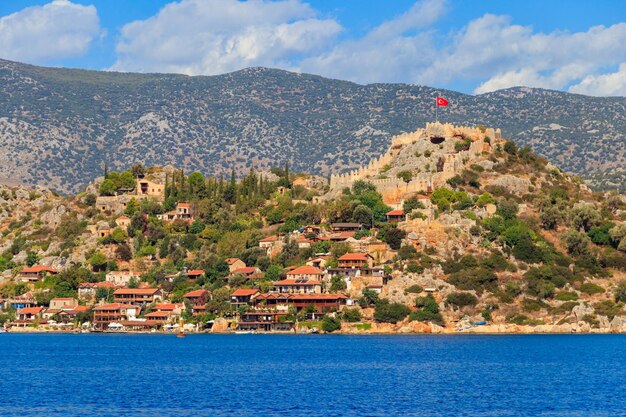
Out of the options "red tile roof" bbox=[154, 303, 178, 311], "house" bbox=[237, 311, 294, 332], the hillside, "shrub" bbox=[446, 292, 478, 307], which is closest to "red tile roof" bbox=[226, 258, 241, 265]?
the hillside

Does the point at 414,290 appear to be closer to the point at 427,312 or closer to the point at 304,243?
the point at 427,312

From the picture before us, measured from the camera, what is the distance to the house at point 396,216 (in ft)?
449

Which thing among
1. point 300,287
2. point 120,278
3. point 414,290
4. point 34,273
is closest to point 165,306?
point 120,278

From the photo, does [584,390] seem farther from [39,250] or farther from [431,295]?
[39,250]

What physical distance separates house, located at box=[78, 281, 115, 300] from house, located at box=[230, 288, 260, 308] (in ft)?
53.6

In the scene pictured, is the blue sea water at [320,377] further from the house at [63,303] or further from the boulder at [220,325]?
the house at [63,303]

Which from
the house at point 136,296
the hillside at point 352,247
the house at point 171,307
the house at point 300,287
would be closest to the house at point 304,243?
the hillside at point 352,247

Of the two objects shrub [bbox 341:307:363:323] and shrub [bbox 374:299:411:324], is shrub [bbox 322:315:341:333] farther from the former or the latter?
shrub [bbox 374:299:411:324]

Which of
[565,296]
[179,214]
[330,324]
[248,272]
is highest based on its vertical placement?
[179,214]

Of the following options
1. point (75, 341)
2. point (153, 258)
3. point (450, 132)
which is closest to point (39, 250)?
point (153, 258)

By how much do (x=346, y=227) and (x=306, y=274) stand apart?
50.4 feet

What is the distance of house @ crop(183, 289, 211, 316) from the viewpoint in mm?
126688

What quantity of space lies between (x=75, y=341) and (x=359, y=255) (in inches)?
1178

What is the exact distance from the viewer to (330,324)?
118m
